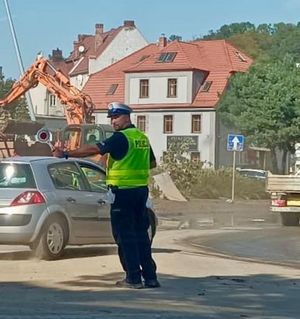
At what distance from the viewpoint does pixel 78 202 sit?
15555mm

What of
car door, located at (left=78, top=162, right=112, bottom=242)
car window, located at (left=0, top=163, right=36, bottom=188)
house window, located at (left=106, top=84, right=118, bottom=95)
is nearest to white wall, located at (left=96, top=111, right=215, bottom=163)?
house window, located at (left=106, top=84, right=118, bottom=95)

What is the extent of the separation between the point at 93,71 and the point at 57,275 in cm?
8728

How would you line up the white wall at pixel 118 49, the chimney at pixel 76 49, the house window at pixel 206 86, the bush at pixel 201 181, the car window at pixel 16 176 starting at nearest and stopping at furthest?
the car window at pixel 16 176
the bush at pixel 201 181
the house window at pixel 206 86
the white wall at pixel 118 49
the chimney at pixel 76 49

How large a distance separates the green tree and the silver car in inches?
2049

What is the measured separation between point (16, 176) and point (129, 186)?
4.27 m

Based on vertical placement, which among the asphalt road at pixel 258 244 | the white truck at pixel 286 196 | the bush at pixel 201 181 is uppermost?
the bush at pixel 201 181

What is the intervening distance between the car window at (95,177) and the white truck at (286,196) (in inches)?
489

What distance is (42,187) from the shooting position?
15.2m

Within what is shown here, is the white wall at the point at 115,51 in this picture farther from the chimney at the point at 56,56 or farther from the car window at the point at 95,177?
the car window at the point at 95,177

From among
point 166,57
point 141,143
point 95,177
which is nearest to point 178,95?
point 166,57

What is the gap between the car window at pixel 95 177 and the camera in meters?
16.1

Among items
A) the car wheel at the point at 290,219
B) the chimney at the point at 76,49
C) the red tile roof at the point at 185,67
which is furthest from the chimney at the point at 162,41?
the car wheel at the point at 290,219

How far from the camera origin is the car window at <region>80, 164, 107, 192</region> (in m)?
16.1

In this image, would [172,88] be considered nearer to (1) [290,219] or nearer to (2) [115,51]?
(2) [115,51]
